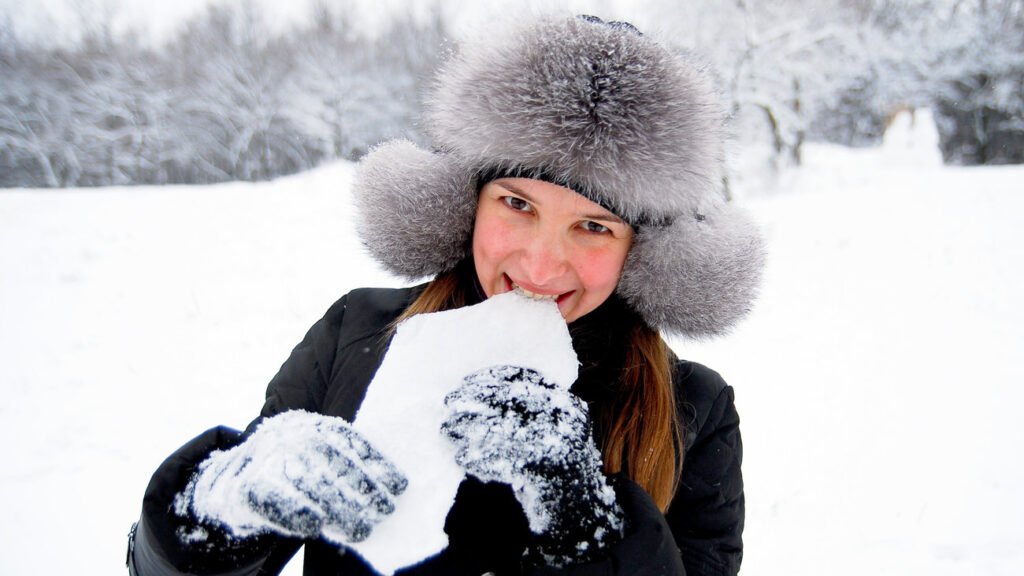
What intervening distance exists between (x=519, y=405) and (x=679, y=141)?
2.26 ft

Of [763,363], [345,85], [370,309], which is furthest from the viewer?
[345,85]

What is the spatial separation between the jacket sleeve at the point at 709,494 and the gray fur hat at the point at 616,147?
0.24 m

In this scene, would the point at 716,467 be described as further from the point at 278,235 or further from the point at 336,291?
the point at 278,235

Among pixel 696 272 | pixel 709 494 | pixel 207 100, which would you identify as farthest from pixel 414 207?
pixel 207 100

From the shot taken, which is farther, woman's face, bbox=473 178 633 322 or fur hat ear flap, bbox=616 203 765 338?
fur hat ear flap, bbox=616 203 765 338

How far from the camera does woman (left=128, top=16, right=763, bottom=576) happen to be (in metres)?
0.92

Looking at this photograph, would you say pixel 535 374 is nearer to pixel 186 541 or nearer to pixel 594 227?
pixel 594 227

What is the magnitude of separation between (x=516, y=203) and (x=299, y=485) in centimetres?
75

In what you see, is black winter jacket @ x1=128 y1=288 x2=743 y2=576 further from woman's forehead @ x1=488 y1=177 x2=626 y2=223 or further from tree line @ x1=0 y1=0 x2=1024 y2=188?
tree line @ x1=0 y1=0 x2=1024 y2=188

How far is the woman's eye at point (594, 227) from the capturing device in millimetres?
1198

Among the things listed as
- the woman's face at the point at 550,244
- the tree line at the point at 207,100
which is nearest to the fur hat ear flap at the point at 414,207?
the woman's face at the point at 550,244

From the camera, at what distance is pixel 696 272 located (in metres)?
1.32

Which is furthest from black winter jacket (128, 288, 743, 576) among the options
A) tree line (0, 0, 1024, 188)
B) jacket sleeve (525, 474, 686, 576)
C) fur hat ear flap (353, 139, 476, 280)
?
tree line (0, 0, 1024, 188)

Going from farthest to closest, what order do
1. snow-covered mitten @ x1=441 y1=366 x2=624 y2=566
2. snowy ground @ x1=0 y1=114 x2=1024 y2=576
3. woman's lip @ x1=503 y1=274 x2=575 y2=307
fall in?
snowy ground @ x1=0 y1=114 x2=1024 y2=576, woman's lip @ x1=503 y1=274 x2=575 y2=307, snow-covered mitten @ x1=441 y1=366 x2=624 y2=566
